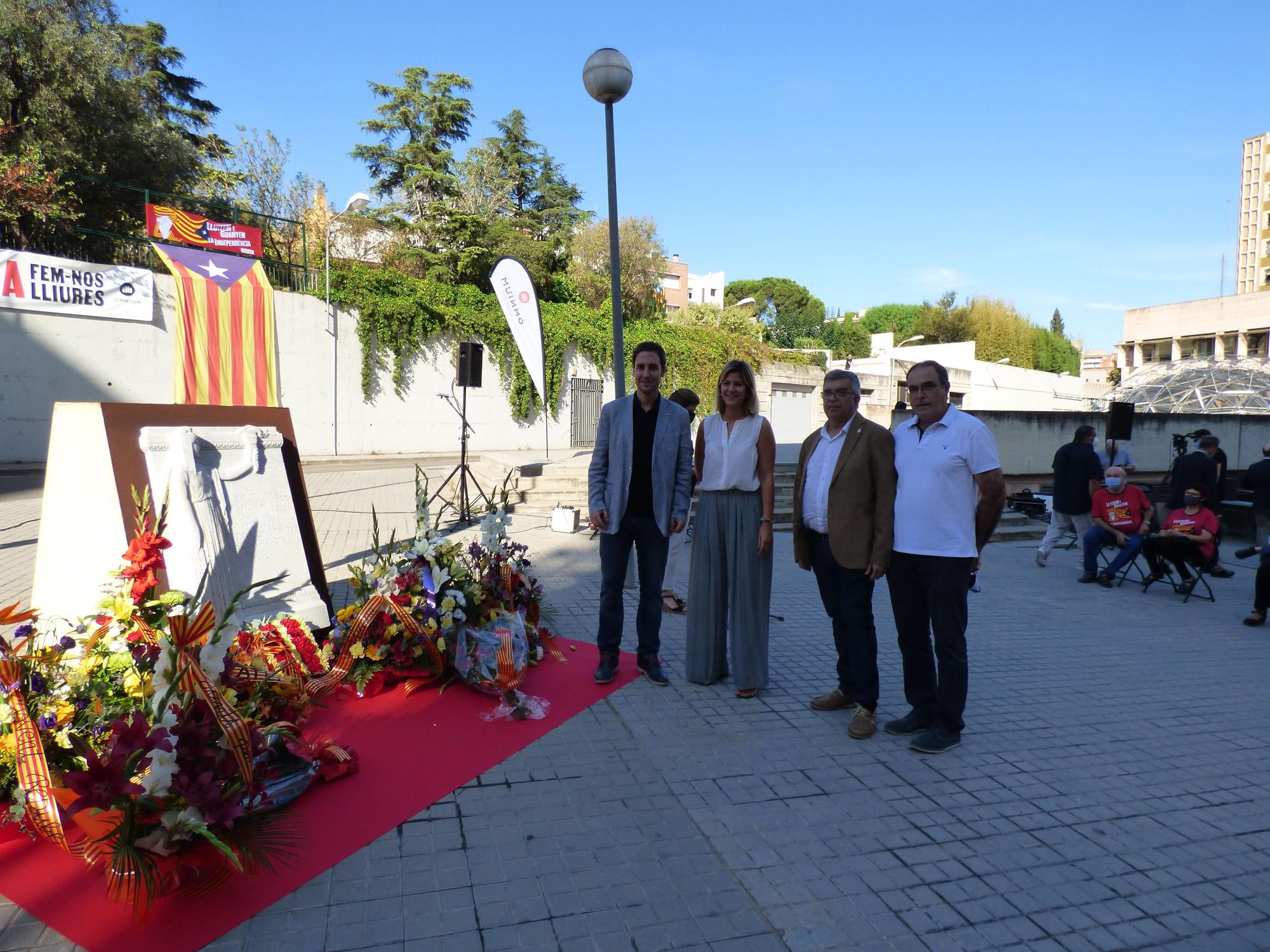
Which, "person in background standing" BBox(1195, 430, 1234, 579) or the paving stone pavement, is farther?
"person in background standing" BBox(1195, 430, 1234, 579)

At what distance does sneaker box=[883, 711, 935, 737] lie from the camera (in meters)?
4.09

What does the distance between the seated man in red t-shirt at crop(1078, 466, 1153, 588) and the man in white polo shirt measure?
6.37 metres

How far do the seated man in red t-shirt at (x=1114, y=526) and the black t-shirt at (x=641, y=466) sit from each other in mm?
6944

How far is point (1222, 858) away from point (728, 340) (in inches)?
1051

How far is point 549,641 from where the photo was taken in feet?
16.7

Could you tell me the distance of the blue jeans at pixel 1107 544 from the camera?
8875mm

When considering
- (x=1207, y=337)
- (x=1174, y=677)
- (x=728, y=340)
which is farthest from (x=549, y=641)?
(x=1207, y=337)

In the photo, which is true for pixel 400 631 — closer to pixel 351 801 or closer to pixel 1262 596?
pixel 351 801

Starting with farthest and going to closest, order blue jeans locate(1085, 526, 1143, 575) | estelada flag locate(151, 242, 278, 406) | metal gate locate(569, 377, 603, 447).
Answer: metal gate locate(569, 377, 603, 447) → estelada flag locate(151, 242, 278, 406) → blue jeans locate(1085, 526, 1143, 575)

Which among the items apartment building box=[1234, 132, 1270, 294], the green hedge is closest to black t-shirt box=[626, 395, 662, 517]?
the green hedge

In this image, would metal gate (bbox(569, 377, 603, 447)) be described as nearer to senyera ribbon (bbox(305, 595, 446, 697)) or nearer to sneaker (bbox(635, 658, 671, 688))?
sneaker (bbox(635, 658, 671, 688))

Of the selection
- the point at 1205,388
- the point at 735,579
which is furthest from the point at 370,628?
the point at 1205,388

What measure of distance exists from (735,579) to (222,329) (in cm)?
1714

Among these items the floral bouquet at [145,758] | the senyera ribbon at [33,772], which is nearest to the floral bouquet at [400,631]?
the floral bouquet at [145,758]
